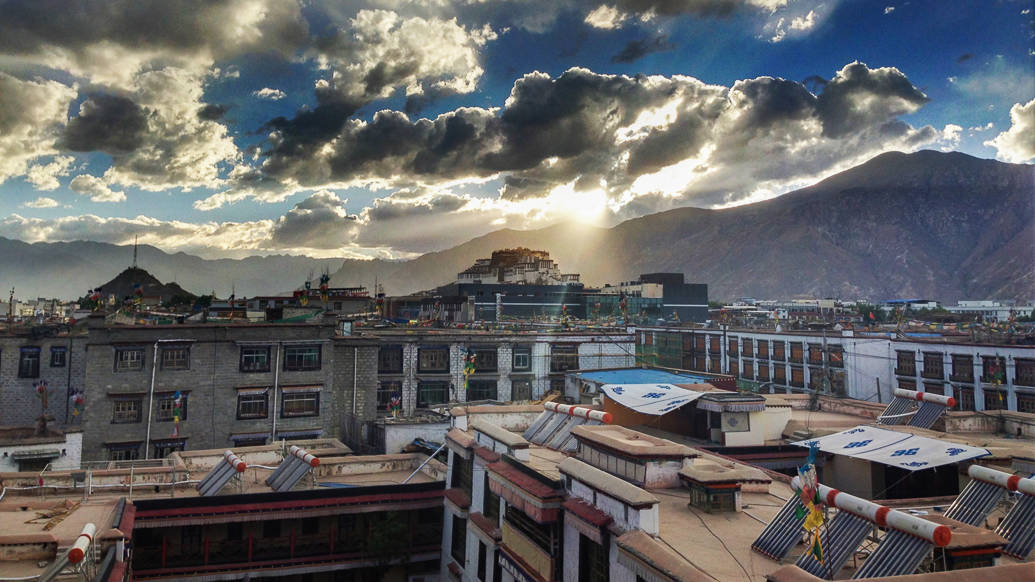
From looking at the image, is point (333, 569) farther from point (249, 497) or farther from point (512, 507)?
point (512, 507)

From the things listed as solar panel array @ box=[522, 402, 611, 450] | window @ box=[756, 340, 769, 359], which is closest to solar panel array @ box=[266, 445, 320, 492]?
solar panel array @ box=[522, 402, 611, 450]

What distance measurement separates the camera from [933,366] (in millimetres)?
47312

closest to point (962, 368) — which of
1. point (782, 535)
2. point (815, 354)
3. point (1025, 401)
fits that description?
point (1025, 401)

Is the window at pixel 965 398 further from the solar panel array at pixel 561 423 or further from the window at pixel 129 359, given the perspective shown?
the window at pixel 129 359

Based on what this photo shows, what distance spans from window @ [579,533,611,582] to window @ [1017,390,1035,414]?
4372 centimetres

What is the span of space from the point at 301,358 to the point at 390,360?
6.77 meters

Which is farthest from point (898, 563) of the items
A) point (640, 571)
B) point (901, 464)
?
point (901, 464)

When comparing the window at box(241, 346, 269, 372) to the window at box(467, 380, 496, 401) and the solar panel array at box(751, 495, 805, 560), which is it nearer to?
the window at box(467, 380, 496, 401)

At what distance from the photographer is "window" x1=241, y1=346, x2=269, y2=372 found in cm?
3378

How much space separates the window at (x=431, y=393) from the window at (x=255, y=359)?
34.0 ft

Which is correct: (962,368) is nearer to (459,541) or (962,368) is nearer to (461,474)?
(461,474)

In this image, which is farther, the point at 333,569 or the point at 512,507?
the point at 333,569

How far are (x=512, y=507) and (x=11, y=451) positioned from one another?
23929 mm

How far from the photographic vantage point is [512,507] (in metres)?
16.0
